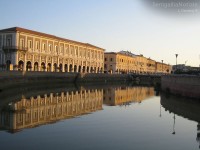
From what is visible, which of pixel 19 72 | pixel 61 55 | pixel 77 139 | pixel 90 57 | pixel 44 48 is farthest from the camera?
pixel 90 57

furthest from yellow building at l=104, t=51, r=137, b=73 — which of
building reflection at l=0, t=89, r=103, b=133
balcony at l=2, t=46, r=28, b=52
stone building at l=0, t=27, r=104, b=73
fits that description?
building reflection at l=0, t=89, r=103, b=133

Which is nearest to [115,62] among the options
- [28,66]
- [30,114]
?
[28,66]

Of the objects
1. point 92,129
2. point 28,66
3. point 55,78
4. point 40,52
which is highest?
point 40,52

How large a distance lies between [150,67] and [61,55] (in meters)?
101

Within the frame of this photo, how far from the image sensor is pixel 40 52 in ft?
233

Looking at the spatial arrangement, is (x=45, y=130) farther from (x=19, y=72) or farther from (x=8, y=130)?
(x=19, y=72)

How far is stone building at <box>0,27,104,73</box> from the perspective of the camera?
6431 cm

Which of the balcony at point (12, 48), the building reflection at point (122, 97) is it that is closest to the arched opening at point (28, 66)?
the balcony at point (12, 48)

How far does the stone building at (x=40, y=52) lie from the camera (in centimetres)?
6431

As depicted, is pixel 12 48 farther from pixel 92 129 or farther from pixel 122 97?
pixel 92 129

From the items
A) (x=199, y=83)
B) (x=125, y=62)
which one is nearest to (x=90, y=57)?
(x=125, y=62)

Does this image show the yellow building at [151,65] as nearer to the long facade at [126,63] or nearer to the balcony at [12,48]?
the long facade at [126,63]

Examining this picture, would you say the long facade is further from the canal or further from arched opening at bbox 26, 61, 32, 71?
the canal

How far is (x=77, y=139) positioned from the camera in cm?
1723
